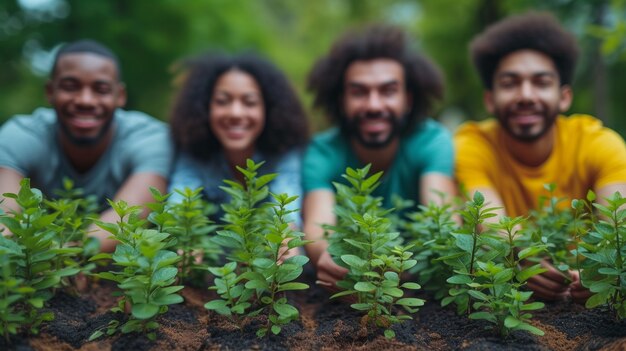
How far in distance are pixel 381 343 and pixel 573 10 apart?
23.6 feet

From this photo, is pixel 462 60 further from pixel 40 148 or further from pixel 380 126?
pixel 40 148

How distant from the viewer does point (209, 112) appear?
3543mm

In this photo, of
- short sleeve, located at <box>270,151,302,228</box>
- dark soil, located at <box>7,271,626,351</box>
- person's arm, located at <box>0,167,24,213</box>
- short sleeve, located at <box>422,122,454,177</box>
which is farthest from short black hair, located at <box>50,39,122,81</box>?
short sleeve, located at <box>422,122,454,177</box>

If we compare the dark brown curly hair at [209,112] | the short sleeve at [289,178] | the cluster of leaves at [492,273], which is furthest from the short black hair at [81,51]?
the cluster of leaves at [492,273]

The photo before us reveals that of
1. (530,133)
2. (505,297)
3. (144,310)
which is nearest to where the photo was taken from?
(144,310)

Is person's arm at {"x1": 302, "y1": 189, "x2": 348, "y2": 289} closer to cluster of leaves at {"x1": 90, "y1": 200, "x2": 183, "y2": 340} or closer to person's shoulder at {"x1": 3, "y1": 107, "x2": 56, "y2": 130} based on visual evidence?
cluster of leaves at {"x1": 90, "y1": 200, "x2": 183, "y2": 340}

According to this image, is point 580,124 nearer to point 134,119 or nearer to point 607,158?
point 607,158

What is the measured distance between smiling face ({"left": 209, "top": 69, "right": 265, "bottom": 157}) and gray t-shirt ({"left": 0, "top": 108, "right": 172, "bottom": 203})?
379 mm

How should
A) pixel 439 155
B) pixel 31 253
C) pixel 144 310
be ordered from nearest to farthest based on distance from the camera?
pixel 144 310 → pixel 31 253 → pixel 439 155

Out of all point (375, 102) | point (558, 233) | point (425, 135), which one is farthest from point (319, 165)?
point (558, 233)

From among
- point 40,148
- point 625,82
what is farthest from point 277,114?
point 625,82

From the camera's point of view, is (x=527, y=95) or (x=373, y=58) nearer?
(x=527, y=95)

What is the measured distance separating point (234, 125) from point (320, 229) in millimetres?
998

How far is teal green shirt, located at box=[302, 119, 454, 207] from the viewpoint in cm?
321
